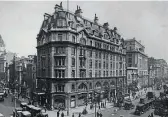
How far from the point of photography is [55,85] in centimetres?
4253

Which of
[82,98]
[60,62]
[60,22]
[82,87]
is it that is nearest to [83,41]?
[60,22]

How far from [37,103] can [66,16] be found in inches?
905

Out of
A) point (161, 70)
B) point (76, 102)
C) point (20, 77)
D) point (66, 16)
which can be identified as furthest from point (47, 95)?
point (161, 70)

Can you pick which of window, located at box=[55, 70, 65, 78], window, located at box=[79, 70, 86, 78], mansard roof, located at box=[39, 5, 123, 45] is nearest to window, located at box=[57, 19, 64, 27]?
mansard roof, located at box=[39, 5, 123, 45]

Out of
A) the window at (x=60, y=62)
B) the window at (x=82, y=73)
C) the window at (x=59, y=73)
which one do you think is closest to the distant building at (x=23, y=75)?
the window at (x=59, y=73)

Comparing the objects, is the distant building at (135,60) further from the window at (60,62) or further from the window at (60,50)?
the window at (60,50)

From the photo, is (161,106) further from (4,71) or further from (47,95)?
(4,71)

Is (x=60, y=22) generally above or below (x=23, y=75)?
above

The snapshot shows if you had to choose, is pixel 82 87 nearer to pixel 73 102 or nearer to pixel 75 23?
pixel 73 102

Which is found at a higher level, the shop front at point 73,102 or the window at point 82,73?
the window at point 82,73

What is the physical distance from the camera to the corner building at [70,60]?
4244 cm

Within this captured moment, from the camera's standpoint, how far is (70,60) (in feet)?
142

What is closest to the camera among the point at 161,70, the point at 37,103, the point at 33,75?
the point at 37,103

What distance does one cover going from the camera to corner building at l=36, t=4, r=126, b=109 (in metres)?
42.4
